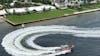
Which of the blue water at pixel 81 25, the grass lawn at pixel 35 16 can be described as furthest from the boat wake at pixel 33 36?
the grass lawn at pixel 35 16

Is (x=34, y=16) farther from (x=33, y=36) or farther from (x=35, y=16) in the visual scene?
(x=33, y=36)

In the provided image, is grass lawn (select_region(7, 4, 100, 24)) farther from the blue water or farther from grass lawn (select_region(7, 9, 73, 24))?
the blue water

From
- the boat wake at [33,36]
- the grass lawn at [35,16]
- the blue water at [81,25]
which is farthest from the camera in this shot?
the grass lawn at [35,16]

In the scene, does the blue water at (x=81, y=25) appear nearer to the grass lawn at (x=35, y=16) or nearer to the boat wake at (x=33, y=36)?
the boat wake at (x=33, y=36)

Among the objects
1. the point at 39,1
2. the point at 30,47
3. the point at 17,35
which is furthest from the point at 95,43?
the point at 39,1

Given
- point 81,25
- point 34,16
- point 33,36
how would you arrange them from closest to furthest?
point 33,36, point 81,25, point 34,16

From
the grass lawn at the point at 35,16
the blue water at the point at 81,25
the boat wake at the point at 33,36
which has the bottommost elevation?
the blue water at the point at 81,25

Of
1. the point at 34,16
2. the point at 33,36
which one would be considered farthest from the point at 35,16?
the point at 33,36

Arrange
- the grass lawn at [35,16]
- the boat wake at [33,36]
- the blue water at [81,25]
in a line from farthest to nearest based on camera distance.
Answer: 1. the grass lawn at [35,16]
2. the blue water at [81,25]
3. the boat wake at [33,36]
